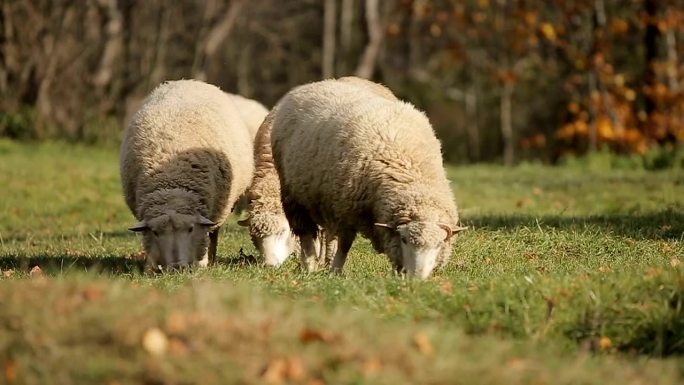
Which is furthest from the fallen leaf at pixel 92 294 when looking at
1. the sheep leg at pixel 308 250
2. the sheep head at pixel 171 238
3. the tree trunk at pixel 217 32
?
the tree trunk at pixel 217 32

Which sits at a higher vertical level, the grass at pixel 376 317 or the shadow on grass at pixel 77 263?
the grass at pixel 376 317

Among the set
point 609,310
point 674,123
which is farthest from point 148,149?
point 674,123

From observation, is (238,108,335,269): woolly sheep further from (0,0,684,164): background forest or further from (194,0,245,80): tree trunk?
(194,0,245,80): tree trunk

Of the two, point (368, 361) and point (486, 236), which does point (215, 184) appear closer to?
point (486, 236)

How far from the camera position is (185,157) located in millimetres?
9680

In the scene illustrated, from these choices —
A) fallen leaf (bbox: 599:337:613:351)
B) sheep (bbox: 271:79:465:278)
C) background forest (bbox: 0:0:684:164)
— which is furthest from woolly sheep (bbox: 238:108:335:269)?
background forest (bbox: 0:0:684:164)

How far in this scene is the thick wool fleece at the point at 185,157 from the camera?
9.44m

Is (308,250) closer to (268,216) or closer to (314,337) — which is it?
(268,216)

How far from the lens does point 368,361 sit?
4.64 meters

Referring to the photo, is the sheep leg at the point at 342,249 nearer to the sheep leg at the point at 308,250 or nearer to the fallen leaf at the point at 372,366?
the sheep leg at the point at 308,250

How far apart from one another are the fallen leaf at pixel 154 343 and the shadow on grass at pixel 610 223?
239 inches

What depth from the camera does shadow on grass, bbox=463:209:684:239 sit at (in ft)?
33.1

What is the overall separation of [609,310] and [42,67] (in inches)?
749

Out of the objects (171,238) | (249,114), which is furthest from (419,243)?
(249,114)
